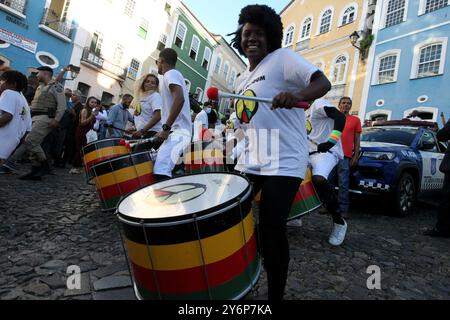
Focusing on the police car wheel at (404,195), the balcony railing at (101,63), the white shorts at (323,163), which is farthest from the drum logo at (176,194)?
the balcony railing at (101,63)

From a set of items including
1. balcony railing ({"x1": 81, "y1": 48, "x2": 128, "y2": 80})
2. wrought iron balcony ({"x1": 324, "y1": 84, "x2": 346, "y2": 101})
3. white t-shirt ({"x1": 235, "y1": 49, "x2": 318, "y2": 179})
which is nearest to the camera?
white t-shirt ({"x1": 235, "y1": 49, "x2": 318, "y2": 179})

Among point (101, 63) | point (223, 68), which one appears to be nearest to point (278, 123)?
point (101, 63)

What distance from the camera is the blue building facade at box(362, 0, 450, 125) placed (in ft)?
46.9

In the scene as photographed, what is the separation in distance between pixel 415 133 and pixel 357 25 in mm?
15133

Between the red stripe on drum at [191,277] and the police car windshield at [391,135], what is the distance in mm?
5664

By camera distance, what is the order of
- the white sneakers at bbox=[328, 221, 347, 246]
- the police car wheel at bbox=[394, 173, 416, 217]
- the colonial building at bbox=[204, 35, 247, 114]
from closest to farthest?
the white sneakers at bbox=[328, 221, 347, 246] → the police car wheel at bbox=[394, 173, 416, 217] → the colonial building at bbox=[204, 35, 247, 114]

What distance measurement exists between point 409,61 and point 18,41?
19.8m

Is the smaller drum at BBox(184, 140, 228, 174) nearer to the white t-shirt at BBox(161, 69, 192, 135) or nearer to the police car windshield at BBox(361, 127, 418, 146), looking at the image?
the white t-shirt at BBox(161, 69, 192, 135)

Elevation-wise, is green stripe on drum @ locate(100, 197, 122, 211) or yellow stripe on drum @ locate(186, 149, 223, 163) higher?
yellow stripe on drum @ locate(186, 149, 223, 163)

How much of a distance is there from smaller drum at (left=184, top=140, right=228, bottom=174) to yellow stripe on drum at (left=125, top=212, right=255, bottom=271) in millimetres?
2757

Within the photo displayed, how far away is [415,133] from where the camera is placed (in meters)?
6.43

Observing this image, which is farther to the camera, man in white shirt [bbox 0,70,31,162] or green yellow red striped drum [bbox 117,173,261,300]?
man in white shirt [bbox 0,70,31,162]

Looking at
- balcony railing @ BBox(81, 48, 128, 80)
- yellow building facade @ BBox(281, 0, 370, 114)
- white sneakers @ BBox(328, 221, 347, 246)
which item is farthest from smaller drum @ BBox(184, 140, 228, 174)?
balcony railing @ BBox(81, 48, 128, 80)

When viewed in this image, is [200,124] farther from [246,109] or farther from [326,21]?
[326,21]
